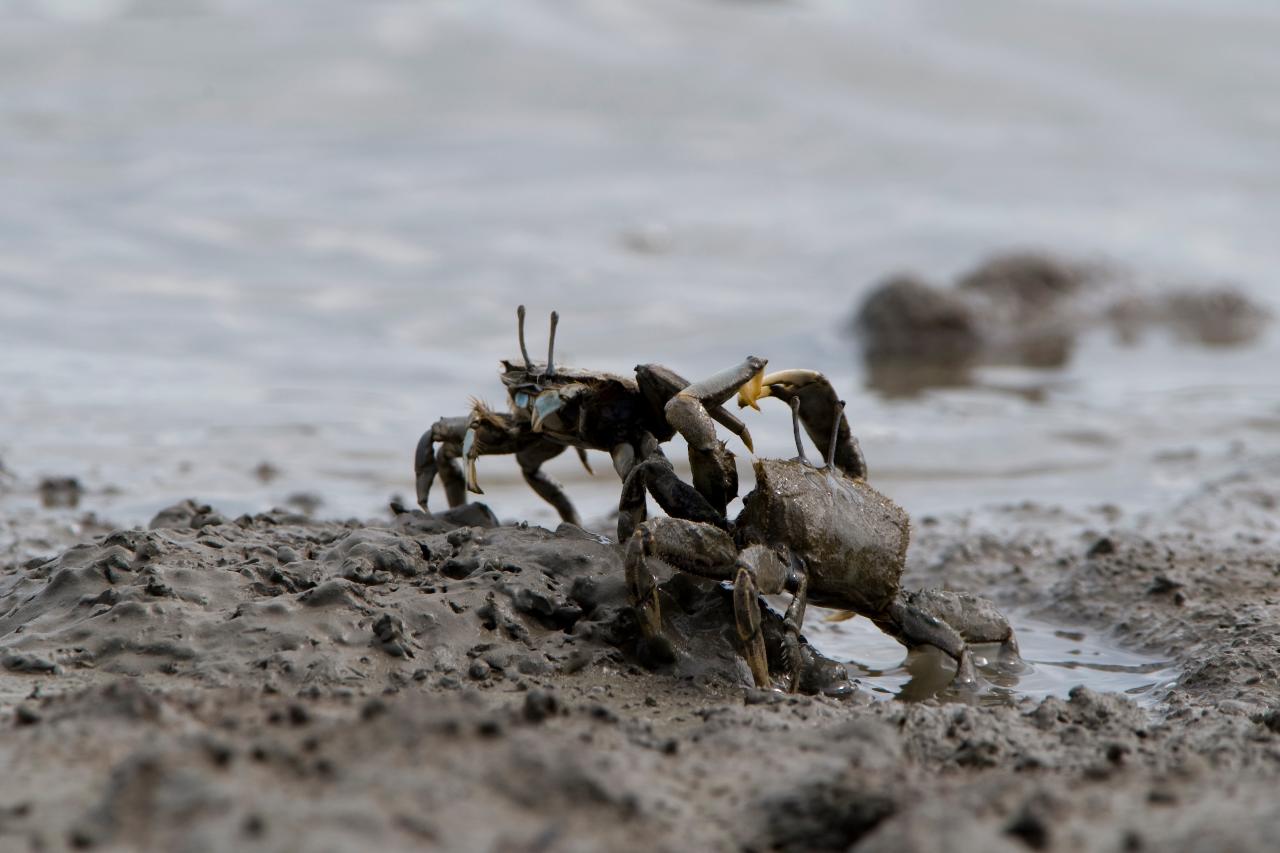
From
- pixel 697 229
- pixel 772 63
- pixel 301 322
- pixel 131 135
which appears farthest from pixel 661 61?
pixel 301 322

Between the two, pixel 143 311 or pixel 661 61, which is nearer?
pixel 143 311

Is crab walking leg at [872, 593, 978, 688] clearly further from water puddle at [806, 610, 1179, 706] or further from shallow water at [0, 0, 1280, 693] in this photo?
shallow water at [0, 0, 1280, 693]

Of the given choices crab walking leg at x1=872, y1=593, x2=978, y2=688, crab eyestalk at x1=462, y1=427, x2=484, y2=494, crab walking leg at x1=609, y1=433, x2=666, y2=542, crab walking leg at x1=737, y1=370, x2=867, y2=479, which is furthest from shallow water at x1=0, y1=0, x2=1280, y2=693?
crab eyestalk at x1=462, y1=427, x2=484, y2=494

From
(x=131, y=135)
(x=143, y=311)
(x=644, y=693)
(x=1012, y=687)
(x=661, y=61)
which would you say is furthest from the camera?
(x=661, y=61)

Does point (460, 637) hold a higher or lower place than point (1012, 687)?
higher

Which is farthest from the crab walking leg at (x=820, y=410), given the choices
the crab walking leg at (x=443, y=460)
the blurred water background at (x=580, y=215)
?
the blurred water background at (x=580, y=215)

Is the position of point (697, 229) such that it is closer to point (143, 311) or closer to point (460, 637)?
point (143, 311)

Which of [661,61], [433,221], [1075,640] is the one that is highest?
[661,61]
